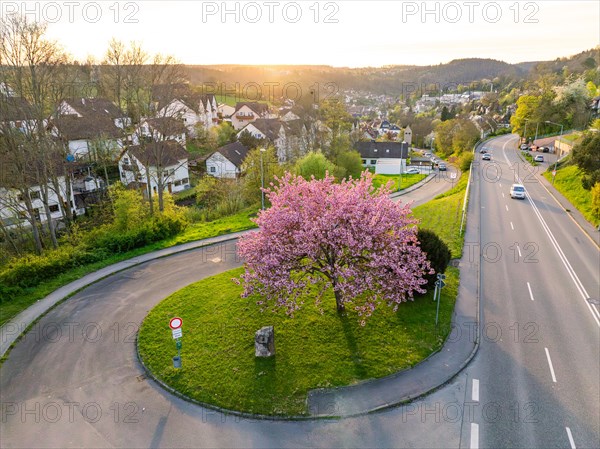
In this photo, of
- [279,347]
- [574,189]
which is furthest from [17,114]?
[574,189]

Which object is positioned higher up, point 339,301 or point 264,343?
point 339,301

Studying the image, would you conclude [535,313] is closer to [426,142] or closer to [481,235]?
[481,235]

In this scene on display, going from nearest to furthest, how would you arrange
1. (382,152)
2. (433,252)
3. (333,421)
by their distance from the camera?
(333,421) < (433,252) < (382,152)

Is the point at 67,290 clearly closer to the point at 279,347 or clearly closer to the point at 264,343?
the point at 264,343

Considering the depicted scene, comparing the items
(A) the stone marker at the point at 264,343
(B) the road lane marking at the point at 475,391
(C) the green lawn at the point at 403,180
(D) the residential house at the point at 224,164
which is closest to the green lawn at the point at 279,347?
(A) the stone marker at the point at 264,343

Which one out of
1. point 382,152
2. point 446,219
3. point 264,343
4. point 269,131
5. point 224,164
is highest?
point 269,131

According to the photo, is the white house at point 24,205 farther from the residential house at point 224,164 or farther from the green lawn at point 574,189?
the green lawn at point 574,189

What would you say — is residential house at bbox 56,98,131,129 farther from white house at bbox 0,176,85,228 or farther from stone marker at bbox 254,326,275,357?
stone marker at bbox 254,326,275,357
